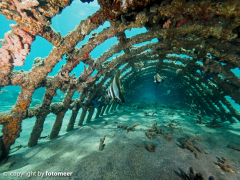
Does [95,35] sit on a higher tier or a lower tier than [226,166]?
higher

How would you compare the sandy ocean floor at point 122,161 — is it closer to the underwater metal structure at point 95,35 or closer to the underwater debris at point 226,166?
the underwater debris at point 226,166

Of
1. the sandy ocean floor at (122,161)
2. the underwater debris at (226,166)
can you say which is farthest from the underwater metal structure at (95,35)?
Answer: the underwater debris at (226,166)

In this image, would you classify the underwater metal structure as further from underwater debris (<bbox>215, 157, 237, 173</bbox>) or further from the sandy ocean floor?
underwater debris (<bbox>215, 157, 237, 173</bbox>)

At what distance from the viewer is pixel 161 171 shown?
7.51 feet

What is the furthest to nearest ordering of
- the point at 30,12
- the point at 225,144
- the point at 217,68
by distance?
the point at 217,68, the point at 225,144, the point at 30,12

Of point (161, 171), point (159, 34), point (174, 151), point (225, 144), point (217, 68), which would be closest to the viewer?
point (161, 171)

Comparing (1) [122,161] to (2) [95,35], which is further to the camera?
(2) [95,35]

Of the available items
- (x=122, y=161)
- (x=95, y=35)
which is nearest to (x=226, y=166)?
→ (x=122, y=161)

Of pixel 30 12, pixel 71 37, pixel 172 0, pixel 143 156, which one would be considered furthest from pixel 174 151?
pixel 30 12

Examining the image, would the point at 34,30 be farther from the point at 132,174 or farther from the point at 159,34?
the point at 132,174

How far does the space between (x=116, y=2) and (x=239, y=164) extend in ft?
17.1

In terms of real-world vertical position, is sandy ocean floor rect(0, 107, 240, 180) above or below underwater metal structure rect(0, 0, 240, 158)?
below

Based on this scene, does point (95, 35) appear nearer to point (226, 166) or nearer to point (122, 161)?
point (122, 161)

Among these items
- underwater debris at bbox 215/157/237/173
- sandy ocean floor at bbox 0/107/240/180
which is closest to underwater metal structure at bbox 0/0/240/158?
sandy ocean floor at bbox 0/107/240/180
